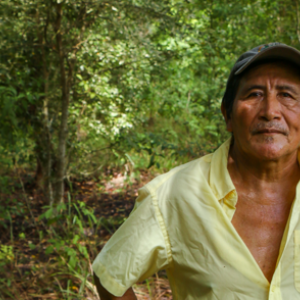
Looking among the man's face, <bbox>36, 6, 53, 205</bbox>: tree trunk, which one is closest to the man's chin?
the man's face

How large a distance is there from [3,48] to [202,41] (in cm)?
225

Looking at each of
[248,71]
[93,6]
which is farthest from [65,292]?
[93,6]

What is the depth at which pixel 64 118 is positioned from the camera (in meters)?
4.03

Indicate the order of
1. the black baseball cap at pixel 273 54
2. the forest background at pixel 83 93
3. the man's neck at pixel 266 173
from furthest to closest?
the forest background at pixel 83 93 → the man's neck at pixel 266 173 → the black baseball cap at pixel 273 54

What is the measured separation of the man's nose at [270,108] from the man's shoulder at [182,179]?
298 mm

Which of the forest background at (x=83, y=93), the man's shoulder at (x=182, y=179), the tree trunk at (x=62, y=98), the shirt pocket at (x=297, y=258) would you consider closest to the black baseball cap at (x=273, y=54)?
the man's shoulder at (x=182, y=179)

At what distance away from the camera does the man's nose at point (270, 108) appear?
4.48ft

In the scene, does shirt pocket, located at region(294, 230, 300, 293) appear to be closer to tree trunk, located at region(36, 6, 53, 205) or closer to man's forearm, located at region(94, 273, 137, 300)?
man's forearm, located at region(94, 273, 137, 300)

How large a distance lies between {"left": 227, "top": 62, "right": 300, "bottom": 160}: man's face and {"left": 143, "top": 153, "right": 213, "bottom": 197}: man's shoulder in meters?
0.20

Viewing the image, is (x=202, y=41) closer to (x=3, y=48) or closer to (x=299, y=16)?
(x=299, y=16)

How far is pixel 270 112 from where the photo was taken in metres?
1.36

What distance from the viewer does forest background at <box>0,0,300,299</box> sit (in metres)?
3.20

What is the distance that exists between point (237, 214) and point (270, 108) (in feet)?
1.50

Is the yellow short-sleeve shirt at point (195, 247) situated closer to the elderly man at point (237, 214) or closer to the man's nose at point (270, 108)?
the elderly man at point (237, 214)
